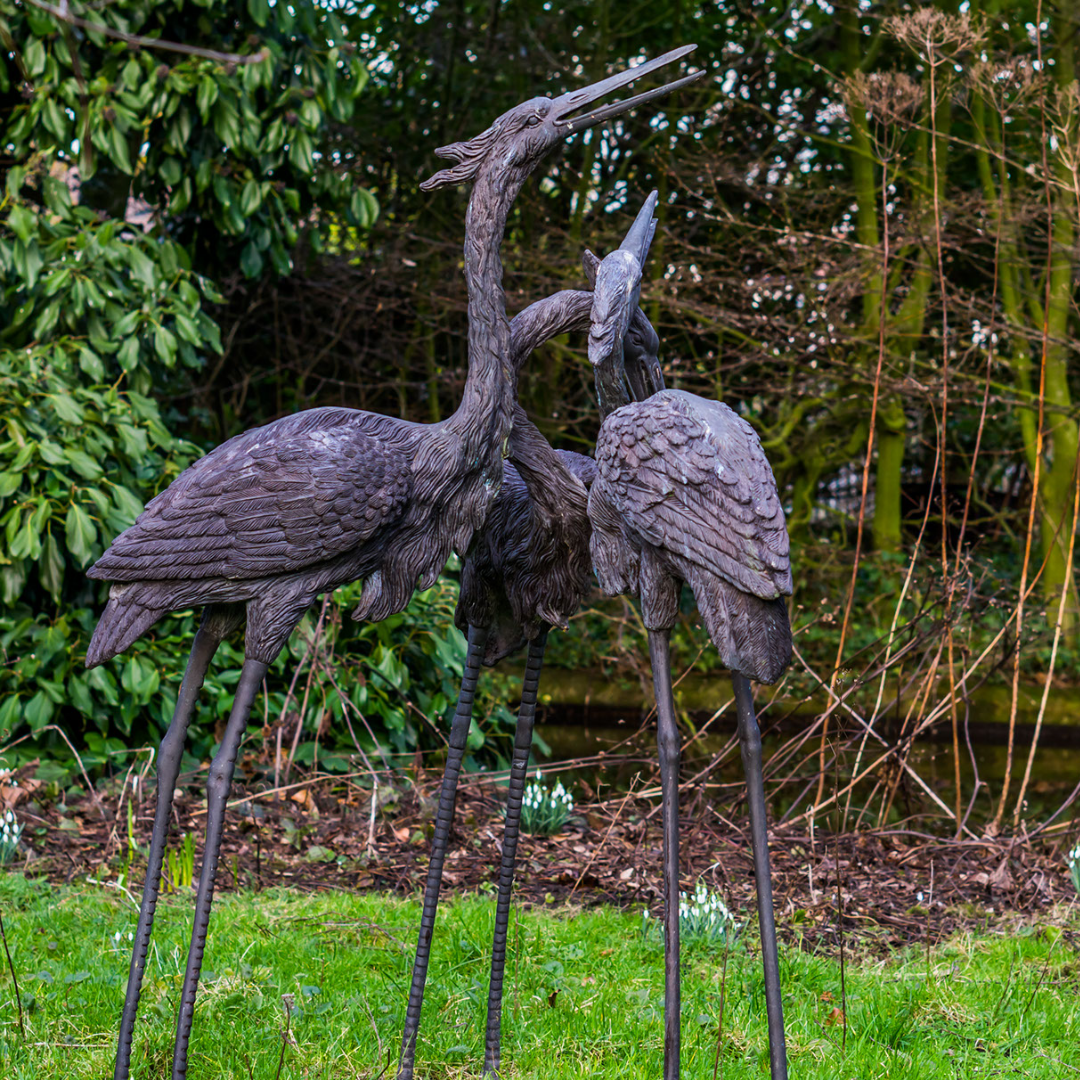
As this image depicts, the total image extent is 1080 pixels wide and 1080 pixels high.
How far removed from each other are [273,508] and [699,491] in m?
0.80

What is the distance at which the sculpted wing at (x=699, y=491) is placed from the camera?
194 centimetres

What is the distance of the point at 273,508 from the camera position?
6.90ft

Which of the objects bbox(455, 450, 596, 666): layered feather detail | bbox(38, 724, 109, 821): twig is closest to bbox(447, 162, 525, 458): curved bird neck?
bbox(455, 450, 596, 666): layered feather detail

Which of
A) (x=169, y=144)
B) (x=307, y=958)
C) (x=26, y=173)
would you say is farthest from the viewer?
(x=169, y=144)

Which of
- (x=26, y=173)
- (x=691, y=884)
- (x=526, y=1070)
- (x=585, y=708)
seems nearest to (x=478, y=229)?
(x=526, y=1070)

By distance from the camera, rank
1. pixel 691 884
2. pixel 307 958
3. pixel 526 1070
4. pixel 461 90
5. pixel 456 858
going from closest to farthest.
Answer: pixel 526 1070, pixel 307 958, pixel 691 884, pixel 456 858, pixel 461 90

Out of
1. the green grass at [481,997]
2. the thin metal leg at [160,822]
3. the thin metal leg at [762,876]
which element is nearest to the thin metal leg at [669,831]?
the thin metal leg at [762,876]

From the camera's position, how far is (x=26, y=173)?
4996 mm

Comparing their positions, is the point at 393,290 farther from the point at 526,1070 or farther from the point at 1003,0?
the point at 526,1070

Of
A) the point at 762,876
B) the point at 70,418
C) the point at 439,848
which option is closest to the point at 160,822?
the point at 439,848

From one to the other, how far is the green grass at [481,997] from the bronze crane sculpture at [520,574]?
0.37 meters

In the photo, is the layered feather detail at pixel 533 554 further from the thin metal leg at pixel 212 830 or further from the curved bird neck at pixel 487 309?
the thin metal leg at pixel 212 830

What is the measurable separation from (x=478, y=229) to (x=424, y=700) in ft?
11.8

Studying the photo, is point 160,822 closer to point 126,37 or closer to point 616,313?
point 616,313
